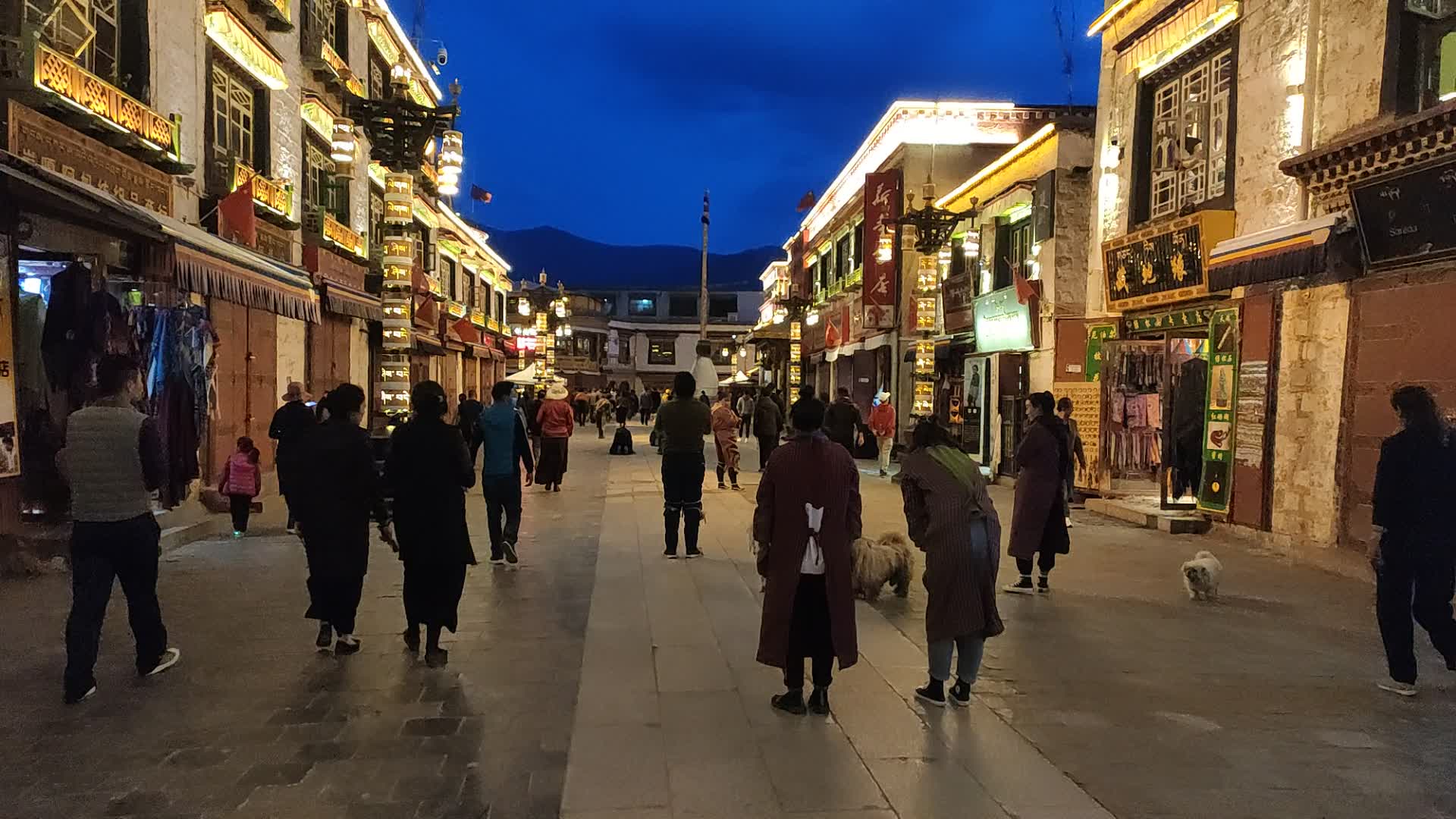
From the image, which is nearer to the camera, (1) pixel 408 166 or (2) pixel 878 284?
(1) pixel 408 166

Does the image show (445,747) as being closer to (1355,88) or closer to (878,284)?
(1355,88)

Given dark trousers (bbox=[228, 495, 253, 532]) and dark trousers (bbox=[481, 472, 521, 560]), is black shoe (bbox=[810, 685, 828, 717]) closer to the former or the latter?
dark trousers (bbox=[481, 472, 521, 560])

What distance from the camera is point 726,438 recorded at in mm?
14211

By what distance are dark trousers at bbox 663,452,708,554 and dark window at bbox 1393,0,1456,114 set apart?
744 cm

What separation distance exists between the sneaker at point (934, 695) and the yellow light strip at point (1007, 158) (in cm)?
1234

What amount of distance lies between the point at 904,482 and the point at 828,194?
27.6m

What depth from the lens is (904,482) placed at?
4.89m

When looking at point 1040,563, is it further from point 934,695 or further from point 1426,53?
point 1426,53

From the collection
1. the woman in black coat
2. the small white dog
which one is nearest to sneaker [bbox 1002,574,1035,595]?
the small white dog

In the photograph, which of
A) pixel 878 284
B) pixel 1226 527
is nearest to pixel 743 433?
pixel 878 284

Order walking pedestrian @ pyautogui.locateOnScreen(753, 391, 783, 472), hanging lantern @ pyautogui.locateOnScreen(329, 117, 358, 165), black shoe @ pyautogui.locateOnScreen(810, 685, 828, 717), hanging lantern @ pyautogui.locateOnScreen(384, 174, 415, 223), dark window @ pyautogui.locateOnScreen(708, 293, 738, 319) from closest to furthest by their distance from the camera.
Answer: black shoe @ pyautogui.locateOnScreen(810, 685, 828, 717) < hanging lantern @ pyautogui.locateOnScreen(384, 174, 415, 223) < hanging lantern @ pyautogui.locateOnScreen(329, 117, 358, 165) < walking pedestrian @ pyautogui.locateOnScreen(753, 391, 783, 472) < dark window @ pyautogui.locateOnScreen(708, 293, 738, 319)

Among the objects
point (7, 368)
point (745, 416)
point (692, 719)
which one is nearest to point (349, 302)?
point (7, 368)

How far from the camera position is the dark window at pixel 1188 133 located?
11219 mm

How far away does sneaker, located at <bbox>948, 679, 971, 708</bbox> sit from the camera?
15.7 ft
